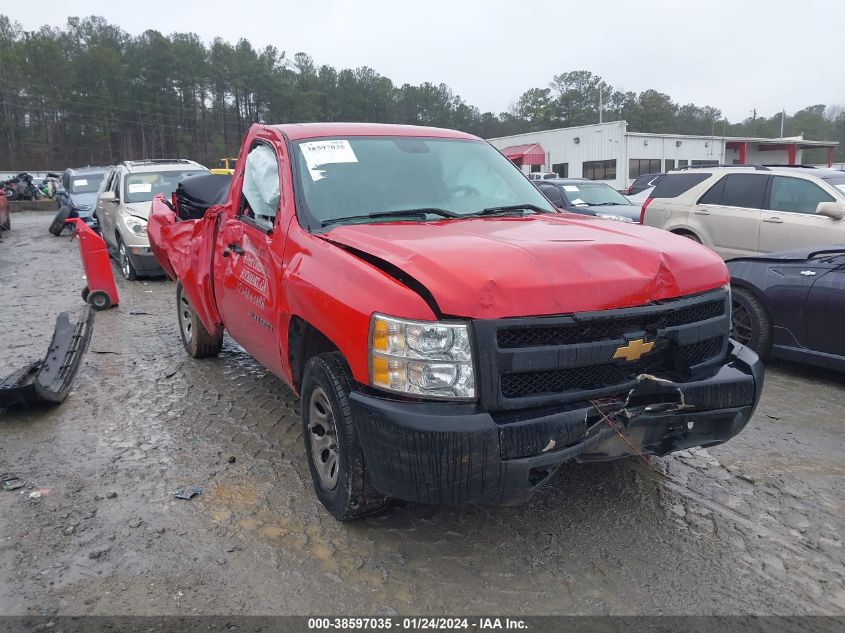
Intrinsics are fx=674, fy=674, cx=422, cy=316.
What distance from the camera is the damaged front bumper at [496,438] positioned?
258 centimetres

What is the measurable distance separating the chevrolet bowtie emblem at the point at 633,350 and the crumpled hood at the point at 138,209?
943 centimetres

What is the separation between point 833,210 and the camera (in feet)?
26.3

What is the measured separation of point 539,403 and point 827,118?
375 ft

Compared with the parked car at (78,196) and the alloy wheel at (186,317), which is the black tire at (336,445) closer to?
the alloy wheel at (186,317)

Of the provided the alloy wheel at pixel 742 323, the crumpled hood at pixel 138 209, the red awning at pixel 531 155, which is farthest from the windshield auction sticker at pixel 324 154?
the red awning at pixel 531 155

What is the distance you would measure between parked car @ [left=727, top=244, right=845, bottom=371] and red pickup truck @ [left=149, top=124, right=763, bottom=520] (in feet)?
7.64

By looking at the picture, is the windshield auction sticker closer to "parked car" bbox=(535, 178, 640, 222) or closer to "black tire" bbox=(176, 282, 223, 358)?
"black tire" bbox=(176, 282, 223, 358)

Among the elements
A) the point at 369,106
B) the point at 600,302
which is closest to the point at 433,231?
the point at 600,302

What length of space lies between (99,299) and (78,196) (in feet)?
34.5

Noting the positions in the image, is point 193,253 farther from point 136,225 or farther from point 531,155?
point 531,155

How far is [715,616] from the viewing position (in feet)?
8.61

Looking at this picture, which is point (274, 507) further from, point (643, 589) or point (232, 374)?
point (232, 374)

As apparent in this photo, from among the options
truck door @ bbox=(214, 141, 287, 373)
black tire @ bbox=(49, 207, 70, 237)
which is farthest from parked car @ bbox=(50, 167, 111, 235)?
truck door @ bbox=(214, 141, 287, 373)

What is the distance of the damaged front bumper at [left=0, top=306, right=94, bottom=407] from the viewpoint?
4.82 metres
